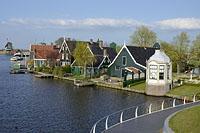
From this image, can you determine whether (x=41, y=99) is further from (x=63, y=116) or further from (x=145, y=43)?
(x=145, y=43)

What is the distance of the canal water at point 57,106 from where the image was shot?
38406mm

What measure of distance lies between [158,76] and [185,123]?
37.1m

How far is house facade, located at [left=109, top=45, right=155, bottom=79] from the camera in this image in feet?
254

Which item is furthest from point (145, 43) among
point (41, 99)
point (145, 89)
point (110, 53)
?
point (41, 99)

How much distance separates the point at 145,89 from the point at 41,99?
18523 mm

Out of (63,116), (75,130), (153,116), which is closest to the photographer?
(153,116)

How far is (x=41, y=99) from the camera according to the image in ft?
190

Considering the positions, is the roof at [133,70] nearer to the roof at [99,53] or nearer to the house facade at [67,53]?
the roof at [99,53]

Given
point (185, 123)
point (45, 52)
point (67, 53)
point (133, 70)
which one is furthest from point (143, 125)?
point (45, 52)

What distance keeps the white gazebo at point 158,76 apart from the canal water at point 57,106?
2.48 meters

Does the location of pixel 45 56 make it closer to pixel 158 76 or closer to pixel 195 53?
pixel 195 53

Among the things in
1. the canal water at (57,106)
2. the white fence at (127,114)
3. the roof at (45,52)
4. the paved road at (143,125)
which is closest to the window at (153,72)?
the canal water at (57,106)

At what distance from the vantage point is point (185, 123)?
84.8 ft

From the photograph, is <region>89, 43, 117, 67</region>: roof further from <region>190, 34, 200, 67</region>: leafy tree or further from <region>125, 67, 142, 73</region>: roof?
<region>190, 34, 200, 67</region>: leafy tree
